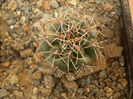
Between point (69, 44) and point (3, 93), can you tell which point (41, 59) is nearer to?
point (3, 93)

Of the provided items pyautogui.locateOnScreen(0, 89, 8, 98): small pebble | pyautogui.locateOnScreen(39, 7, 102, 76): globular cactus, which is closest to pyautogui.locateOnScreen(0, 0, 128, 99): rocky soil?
pyautogui.locateOnScreen(0, 89, 8, 98): small pebble

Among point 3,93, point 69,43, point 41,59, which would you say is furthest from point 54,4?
point 3,93

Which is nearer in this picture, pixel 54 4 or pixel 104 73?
pixel 104 73

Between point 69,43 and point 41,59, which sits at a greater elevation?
point 69,43

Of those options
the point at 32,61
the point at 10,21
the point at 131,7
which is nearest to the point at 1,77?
the point at 32,61

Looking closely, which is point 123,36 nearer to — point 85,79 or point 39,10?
point 85,79

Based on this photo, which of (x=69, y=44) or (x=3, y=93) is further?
(x=3, y=93)
